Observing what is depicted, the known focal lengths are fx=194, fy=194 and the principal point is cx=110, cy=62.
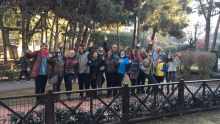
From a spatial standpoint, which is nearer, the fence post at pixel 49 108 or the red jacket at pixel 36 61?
the fence post at pixel 49 108

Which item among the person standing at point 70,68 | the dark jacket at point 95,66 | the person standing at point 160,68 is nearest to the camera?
the person standing at point 70,68

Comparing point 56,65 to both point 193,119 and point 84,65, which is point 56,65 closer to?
point 84,65

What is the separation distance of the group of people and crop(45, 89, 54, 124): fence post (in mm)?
2096

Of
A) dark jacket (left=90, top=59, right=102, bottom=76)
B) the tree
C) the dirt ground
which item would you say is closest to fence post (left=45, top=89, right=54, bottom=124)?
the dirt ground

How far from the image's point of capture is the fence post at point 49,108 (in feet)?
12.6

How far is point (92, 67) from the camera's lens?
666 centimetres

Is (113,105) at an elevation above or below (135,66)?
below

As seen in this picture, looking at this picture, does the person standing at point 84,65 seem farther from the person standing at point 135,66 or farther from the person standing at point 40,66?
the person standing at point 135,66

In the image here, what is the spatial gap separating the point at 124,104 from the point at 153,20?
12516mm

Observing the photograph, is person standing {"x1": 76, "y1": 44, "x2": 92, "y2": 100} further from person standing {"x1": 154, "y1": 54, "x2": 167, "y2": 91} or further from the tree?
the tree

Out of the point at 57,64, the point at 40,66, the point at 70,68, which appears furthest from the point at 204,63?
the point at 40,66

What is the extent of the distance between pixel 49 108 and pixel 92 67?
2.96 m

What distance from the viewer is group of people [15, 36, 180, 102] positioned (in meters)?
5.87

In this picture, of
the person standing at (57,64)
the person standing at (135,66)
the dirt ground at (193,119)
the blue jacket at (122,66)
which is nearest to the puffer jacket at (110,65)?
the blue jacket at (122,66)
